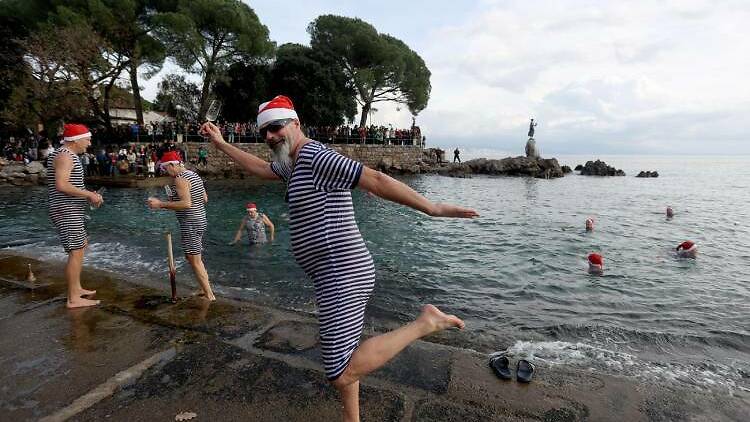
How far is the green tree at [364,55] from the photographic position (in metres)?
42.2

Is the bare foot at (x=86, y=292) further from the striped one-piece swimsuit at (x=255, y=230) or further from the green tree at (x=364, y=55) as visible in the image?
the green tree at (x=364, y=55)

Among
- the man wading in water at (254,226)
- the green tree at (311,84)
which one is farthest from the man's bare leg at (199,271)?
the green tree at (311,84)

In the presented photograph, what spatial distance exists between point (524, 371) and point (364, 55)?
43.7 metres

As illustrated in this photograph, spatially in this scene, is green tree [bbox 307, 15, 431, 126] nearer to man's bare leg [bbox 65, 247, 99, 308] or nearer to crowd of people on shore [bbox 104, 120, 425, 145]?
crowd of people on shore [bbox 104, 120, 425, 145]

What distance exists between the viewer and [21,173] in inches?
897

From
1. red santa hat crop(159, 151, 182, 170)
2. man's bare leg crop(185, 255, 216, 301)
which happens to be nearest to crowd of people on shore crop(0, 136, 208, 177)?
red santa hat crop(159, 151, 182, 170)

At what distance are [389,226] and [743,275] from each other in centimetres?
1035

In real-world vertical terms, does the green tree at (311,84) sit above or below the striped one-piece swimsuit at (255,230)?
above

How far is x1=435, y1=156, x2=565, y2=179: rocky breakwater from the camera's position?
45.3 m

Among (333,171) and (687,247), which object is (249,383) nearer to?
(333,171)

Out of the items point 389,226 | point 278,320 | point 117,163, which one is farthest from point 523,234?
point 117,163

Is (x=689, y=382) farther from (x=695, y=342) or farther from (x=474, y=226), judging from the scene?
(x=474, y=226)

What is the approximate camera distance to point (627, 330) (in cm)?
650

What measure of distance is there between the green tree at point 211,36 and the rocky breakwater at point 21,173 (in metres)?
13.3
